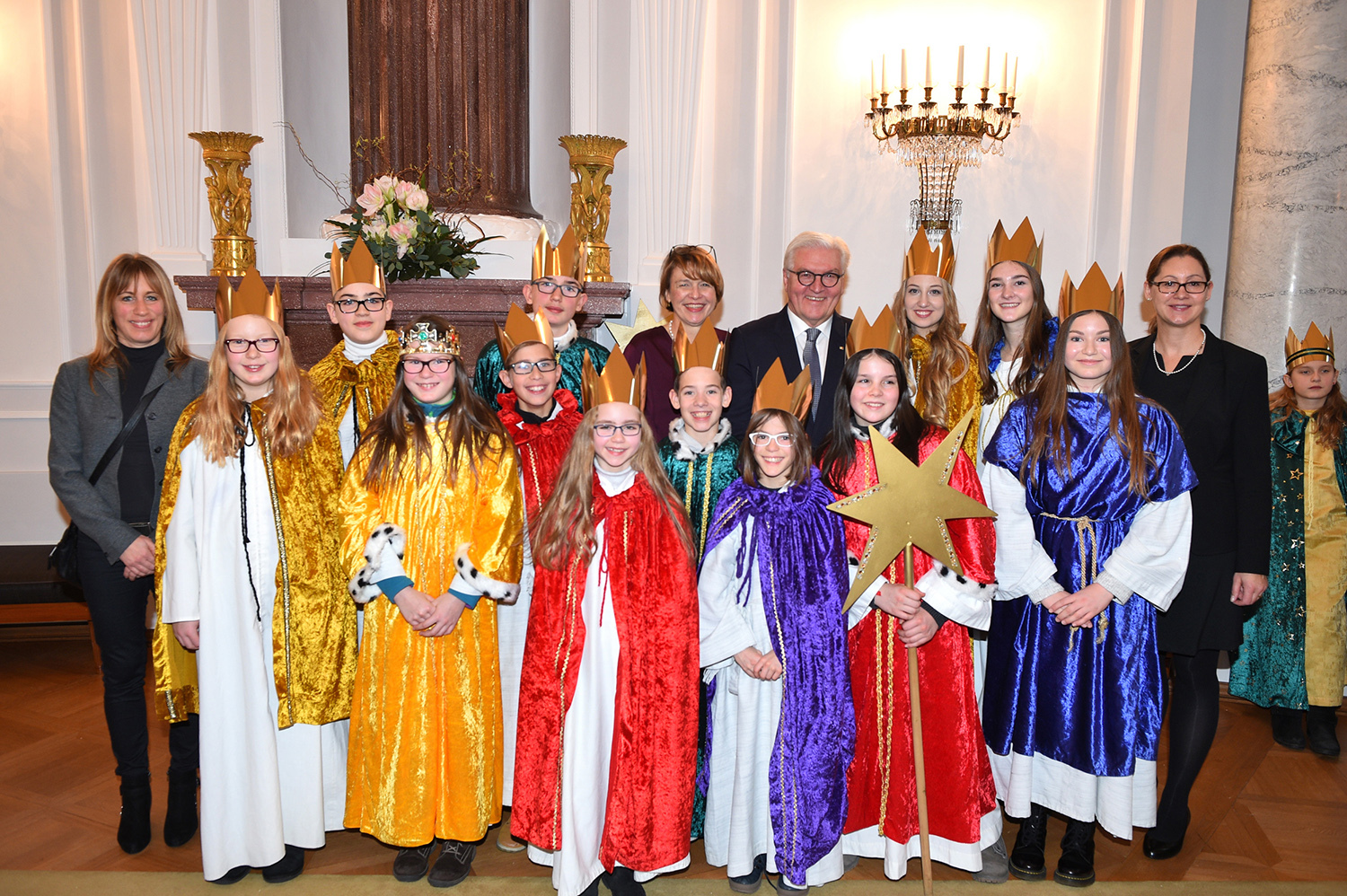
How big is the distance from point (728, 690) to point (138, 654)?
184cm

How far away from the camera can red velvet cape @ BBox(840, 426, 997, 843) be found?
2.43m

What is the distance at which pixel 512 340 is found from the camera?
9.27 feet

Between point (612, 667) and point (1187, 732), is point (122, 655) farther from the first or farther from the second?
point (1187, 732)

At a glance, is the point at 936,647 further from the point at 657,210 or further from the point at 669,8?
the point at 669,8

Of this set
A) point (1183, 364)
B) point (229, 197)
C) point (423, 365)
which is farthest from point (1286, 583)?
point (229, 197)

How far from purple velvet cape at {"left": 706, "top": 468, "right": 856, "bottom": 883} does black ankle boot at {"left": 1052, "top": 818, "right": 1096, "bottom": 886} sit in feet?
2.47


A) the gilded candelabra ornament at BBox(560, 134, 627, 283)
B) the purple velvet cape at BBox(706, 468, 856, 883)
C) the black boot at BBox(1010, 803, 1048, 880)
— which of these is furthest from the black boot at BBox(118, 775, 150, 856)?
the gilded candelabra ornament at BBox(560, 134, 627, 283)

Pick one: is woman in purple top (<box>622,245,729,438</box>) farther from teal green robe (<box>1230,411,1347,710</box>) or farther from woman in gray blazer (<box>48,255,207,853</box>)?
teal green robe (<box>1230,411,1347,710</box>)

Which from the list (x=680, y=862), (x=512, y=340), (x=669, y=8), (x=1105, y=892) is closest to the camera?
(x=680, y=862)

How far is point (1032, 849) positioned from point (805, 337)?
1839 millimetres

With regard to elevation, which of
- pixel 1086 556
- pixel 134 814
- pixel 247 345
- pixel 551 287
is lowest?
pixel 134 814

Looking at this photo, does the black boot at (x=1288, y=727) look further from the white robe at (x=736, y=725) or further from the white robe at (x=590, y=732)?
the white robe at (x=590, y=732)

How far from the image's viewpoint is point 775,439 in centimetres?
234

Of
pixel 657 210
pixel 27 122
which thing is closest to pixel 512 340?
pixel 657 210
